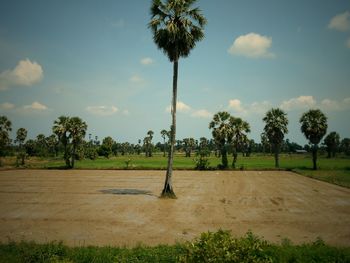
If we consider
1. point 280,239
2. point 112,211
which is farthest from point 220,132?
point 280,239

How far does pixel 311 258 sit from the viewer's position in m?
10.4

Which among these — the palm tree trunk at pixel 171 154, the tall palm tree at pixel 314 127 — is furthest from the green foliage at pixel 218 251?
the tall palm tree at pixel 314 127

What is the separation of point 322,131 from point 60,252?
59.7 metres

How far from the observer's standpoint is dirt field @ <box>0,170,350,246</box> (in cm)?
1538

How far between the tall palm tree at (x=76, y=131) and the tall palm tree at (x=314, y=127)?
4633 cm

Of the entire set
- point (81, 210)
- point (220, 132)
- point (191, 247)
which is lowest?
point (81, 210)

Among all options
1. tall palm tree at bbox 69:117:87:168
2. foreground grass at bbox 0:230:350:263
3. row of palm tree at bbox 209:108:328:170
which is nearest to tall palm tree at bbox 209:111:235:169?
row of palm tree at bbox 209:108:328:170

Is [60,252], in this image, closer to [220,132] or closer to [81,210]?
[81,210]

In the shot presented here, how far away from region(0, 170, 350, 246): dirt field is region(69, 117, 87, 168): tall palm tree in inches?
1342

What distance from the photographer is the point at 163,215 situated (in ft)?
66.4

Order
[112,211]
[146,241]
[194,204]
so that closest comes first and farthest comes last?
[146,241]
[112,211]
[194,204]

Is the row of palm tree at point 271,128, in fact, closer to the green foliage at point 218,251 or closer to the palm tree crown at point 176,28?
the palm tree crown at point 176,28

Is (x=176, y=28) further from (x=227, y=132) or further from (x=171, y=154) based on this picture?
(x=227, y=132)

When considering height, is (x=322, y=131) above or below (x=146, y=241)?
above
